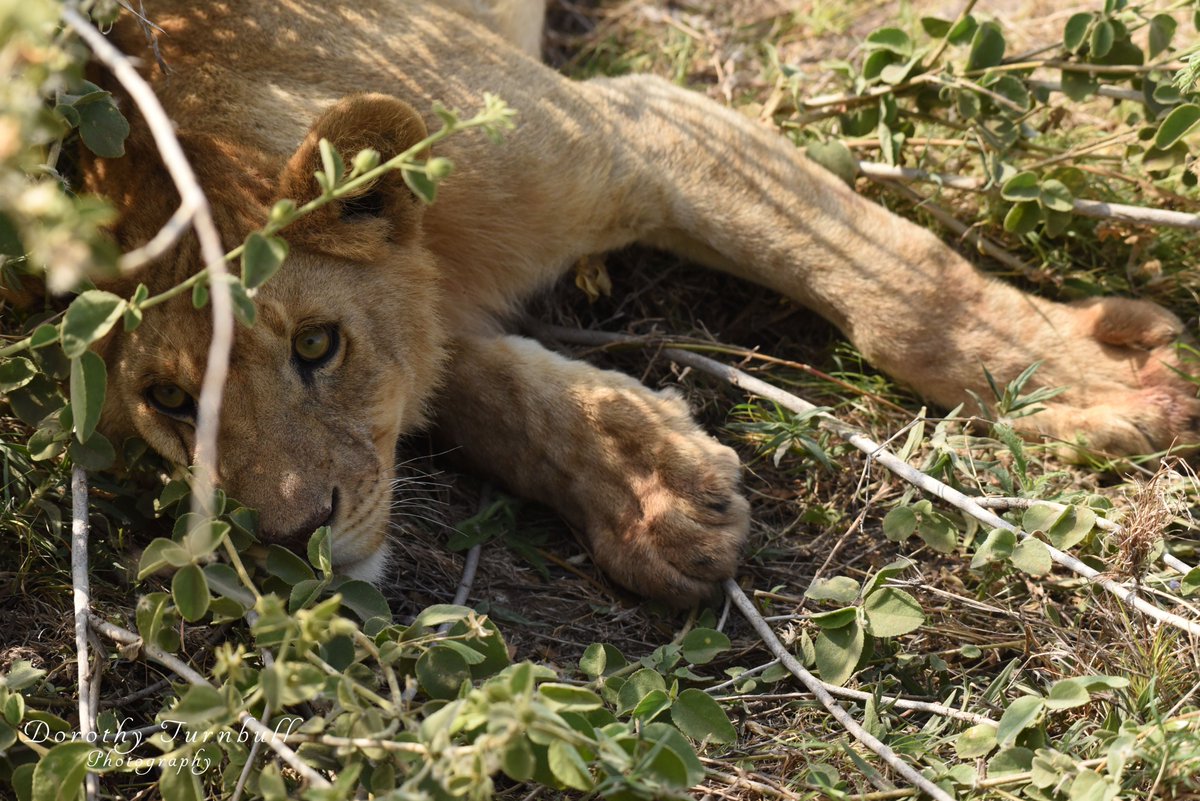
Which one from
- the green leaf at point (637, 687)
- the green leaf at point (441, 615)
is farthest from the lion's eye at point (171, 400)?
the green leaf at point (637, 687)

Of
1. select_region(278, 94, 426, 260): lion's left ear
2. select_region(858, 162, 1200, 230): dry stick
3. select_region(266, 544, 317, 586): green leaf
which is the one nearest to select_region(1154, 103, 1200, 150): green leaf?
select_region(858, 162, 1200, 230): dry stick

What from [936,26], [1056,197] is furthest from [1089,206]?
[936,26]

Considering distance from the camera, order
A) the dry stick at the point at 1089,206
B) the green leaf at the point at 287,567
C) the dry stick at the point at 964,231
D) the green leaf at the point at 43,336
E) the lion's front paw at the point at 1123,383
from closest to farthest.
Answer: the green leaf at the point at 43,336, the green leaf at the point at 287,567, the lion's front paw at the point at 1123,383, the dry stick at the point at 1089,206, the dry stick at the point at 964,231

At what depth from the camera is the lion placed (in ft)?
9.86

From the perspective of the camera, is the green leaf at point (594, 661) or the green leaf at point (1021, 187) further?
the green leaf at point (1021, 187)

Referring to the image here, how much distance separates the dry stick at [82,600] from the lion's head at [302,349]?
0.23 meters

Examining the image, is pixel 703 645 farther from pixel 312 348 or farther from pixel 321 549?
pixel 312 348

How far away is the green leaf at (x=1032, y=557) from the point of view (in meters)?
2.82

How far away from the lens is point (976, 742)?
2.59m

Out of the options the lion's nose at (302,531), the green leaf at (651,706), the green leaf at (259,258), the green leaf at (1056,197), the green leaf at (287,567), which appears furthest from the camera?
the green leaf at (1056,197)

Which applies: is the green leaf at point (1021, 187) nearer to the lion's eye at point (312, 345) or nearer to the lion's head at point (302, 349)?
the lion's head at point (302, 349)

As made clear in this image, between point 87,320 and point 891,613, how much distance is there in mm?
1953

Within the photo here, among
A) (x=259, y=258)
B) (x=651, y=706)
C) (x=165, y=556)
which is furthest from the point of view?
(x=651, y=706)

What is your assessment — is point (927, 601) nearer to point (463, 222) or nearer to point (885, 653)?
point (885, 653)
